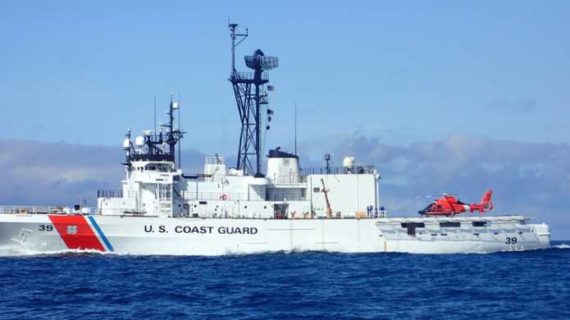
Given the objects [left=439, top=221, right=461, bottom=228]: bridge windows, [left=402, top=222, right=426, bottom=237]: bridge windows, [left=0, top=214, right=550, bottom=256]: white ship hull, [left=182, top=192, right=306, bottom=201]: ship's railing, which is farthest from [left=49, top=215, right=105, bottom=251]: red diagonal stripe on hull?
[left=439, top=221, right=461, bottom=228]: bridge windows

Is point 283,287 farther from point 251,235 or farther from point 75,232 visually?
point 75,232

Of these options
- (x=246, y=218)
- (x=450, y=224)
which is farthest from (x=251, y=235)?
(x=450, y=224)

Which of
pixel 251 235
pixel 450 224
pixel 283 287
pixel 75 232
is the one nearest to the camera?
pixel 283 287

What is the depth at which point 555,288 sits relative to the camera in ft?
102

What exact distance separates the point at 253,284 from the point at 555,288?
11185 mm

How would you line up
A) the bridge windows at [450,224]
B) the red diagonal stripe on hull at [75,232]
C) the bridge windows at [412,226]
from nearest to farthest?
1. the red diagonal stripe on hull at [75,232]
2. the bridge windows at [412,226]
3. the bridge windows at [450,224]

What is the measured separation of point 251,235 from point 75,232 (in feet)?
30.6

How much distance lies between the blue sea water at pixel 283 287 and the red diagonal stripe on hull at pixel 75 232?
3.39 feet

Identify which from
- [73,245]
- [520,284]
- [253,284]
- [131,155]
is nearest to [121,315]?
[253,284]

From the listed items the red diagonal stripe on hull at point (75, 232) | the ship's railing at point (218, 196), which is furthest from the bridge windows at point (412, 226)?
the red diagonal stripe on hull at point (75, 232)

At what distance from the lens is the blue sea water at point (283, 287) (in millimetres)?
25188

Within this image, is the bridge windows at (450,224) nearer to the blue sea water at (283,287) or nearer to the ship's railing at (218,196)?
the blue sea water at (283,287)

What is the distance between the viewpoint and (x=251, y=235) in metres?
46.1

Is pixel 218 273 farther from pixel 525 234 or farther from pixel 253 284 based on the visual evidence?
pixel 525 234
